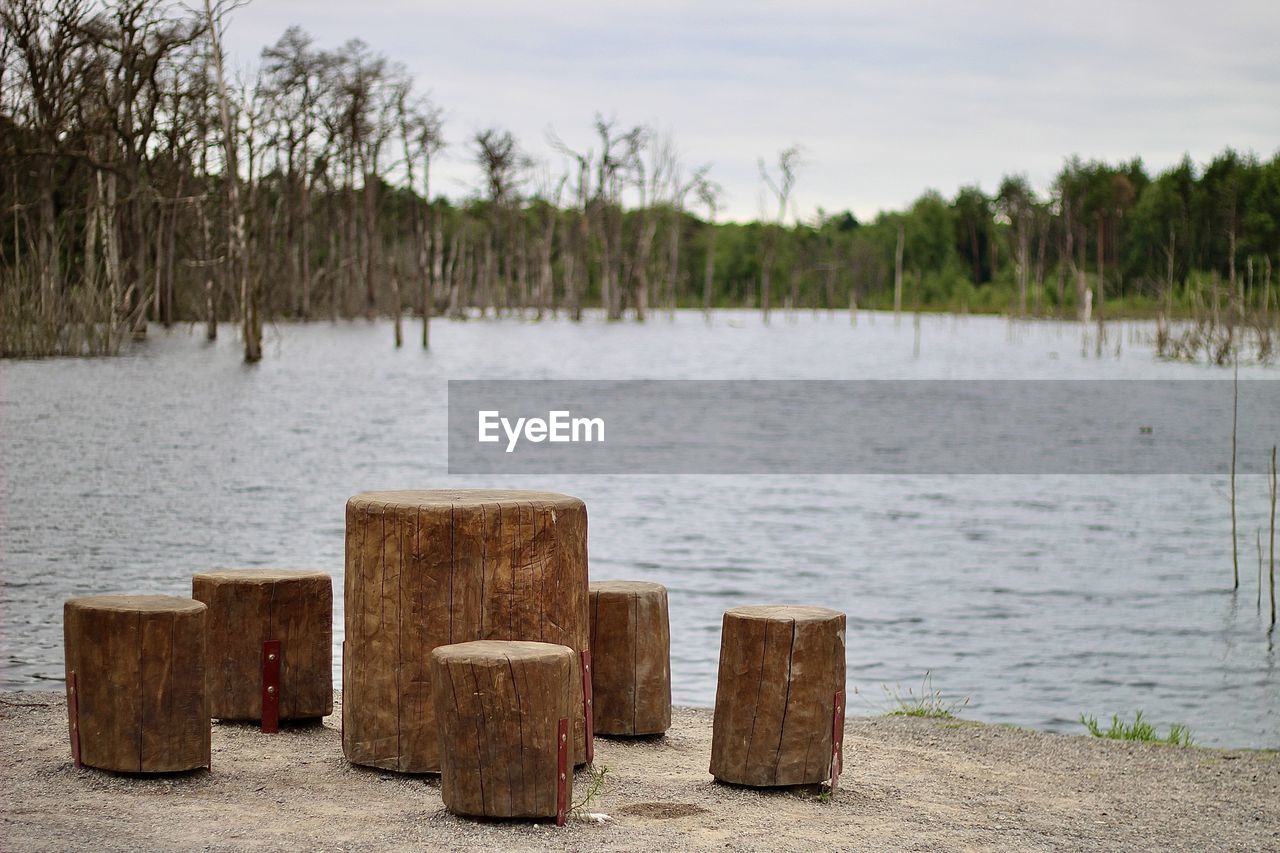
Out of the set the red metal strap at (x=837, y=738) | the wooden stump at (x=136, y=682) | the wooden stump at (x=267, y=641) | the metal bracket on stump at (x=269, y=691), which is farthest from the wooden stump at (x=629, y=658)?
the wooden stump at (x=136, y=682)

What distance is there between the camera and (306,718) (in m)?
5.64

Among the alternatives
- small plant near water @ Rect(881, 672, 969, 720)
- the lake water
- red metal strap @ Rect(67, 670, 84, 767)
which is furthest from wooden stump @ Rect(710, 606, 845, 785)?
the lake water

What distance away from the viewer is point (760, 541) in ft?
51.4

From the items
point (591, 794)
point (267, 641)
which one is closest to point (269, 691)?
point (267, 641)

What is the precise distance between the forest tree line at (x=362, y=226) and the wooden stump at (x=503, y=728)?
19.4 m

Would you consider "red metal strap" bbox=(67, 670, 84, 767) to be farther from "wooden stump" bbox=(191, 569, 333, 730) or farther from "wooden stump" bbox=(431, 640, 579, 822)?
"wooden stump" bbox=(431, 640, 579, 822)

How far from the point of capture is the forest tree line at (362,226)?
3472 centimetres

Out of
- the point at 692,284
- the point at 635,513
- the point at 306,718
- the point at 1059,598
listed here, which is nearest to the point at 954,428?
the point at 635,513

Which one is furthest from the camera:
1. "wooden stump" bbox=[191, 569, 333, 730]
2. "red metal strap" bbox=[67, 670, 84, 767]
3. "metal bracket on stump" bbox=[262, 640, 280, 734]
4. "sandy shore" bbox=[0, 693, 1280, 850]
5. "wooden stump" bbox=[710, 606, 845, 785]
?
"metal bracket on stump" bbox=[262, 640, 280, 734]

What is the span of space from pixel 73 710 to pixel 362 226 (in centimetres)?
8274

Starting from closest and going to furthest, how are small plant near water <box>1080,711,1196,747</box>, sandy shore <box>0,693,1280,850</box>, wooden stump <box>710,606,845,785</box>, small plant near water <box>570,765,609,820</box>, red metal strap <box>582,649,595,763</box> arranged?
sandy shore <box>0,693,1280,850</box>
small plant near water <box>570,765,609,820</box>
wooden stump <box>710,606,845,785</box>
red metal strap <box>582,649,595,763</box>
small plant near water <box>1080,711,1196,747</box>

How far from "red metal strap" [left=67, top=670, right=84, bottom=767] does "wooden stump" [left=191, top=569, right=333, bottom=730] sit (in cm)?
66

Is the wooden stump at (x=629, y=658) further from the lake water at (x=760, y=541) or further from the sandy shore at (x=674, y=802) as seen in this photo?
the lake water at (x=760, y=541)

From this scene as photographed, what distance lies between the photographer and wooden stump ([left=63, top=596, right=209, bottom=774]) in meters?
Answer: 4.54
